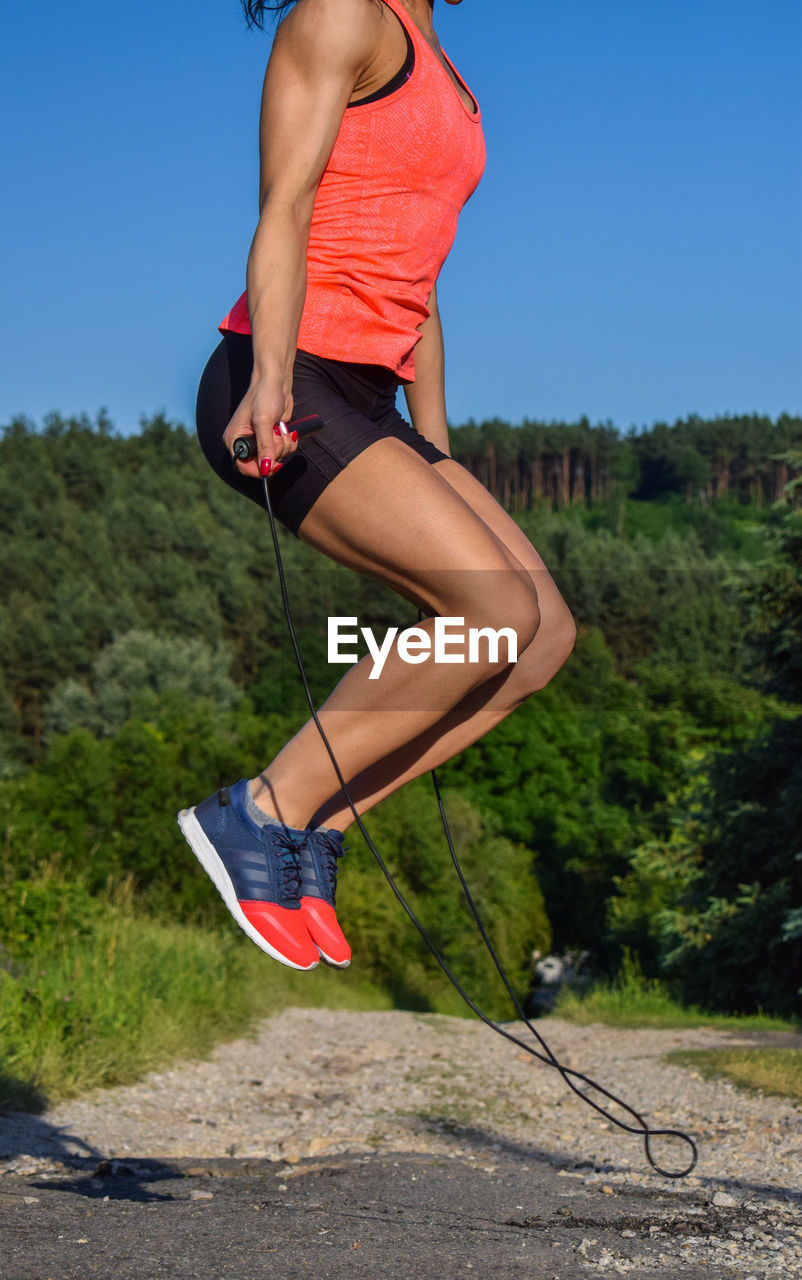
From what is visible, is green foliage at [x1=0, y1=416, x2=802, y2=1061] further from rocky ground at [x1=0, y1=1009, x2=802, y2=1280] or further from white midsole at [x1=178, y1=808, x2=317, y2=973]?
white midsole at [x1=178, y1=808, x2=317, y2=973]

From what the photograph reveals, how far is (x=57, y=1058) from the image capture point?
20.3ft

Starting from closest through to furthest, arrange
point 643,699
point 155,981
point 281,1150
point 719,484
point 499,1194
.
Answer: point 499,1194, point 281,1150, point 155,981, point 643,699, point 719,484

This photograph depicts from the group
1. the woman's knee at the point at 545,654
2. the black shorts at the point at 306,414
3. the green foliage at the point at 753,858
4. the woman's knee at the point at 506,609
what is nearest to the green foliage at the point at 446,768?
the green foliage at the point at 753,858

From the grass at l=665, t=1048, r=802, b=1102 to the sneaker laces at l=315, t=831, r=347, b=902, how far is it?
14.7ft

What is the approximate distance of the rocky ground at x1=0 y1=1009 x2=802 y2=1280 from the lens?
2547mm

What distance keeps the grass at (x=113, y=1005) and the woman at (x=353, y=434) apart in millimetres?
3900

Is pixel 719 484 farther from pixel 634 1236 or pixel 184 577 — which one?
pixel 634 1236

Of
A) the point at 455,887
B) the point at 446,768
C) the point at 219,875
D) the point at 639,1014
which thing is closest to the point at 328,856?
the point at 219,875

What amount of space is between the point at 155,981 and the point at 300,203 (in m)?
6.93

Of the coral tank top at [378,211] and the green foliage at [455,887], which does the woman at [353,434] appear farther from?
the green foliage at [455,887]

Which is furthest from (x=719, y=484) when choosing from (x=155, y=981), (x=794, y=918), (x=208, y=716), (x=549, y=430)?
(x=155, y=981)

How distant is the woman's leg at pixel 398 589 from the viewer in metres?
2.17

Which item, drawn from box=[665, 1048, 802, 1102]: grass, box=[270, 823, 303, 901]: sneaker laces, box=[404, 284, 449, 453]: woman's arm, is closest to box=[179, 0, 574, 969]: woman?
box=[270, 823, 303, 901]: sneaker laces

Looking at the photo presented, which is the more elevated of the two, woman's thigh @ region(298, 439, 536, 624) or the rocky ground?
woman's thigh @ region(298, 439, 536, 624)
